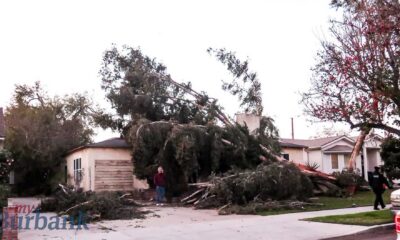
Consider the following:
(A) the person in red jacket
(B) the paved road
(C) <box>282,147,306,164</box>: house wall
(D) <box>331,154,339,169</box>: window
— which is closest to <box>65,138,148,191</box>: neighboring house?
(A) the person in red jacket

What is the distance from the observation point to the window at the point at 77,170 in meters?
28.1

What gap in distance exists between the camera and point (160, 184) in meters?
22.0

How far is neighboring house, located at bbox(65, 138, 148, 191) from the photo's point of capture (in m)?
26.5

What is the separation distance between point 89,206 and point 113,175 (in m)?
10.5

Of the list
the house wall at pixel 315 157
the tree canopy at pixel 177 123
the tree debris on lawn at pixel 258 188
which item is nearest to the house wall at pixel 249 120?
the tree canopy at pixel 177 123

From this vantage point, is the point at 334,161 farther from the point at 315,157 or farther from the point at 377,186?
the point at 377,186

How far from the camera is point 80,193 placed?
18.1 metres

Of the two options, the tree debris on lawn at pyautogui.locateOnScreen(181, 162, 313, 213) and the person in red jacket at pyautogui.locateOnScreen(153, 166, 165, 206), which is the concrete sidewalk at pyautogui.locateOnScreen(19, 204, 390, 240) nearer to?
the tree debris on lawn at pyautogui.locateOnScreen(181, 162, 313, 213)

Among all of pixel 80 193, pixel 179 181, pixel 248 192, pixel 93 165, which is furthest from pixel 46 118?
pixel 248 192

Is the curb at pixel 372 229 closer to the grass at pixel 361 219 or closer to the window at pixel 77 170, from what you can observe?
the grass at pixel 361 219

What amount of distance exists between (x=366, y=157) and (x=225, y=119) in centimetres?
2005

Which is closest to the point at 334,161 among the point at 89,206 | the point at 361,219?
the point at 361,219

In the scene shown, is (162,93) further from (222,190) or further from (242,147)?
(222,190)

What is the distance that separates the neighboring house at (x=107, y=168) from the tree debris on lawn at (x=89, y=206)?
7.62 metres
